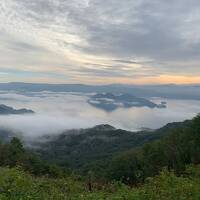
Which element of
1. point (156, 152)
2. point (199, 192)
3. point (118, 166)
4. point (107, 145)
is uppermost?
point (199, 192)

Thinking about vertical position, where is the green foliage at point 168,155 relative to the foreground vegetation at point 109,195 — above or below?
below

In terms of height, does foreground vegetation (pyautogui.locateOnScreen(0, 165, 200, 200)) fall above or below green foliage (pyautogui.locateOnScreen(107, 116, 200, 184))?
above

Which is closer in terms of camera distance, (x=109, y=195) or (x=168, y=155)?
(x=109, y=195)

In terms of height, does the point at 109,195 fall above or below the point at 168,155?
above

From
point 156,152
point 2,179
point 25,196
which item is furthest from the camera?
point 156,152

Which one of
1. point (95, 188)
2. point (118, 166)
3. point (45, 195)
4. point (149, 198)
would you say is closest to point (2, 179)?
point (45, 195)

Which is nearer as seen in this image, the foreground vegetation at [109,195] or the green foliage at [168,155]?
the foreground vegetation at [109,195]

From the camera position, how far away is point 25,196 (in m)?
9.20

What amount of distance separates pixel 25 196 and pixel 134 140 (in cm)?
18132

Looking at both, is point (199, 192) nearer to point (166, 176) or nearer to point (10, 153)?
point (166, 176)

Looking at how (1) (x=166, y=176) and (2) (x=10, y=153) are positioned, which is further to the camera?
(2) (x=10, y=153)

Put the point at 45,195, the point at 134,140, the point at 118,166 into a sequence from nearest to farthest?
the point at 45,195, the point at 118,166, the point at 134,140

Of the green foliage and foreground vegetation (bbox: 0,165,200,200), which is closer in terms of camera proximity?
foreground vegetation (bbox: 0,165,200,200)

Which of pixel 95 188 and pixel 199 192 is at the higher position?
pixel 199 192
